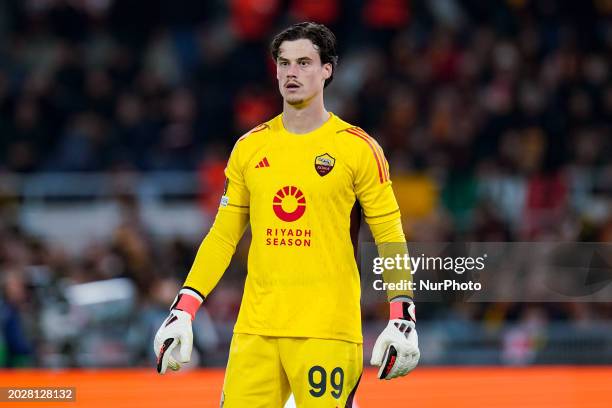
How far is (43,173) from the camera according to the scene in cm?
1483

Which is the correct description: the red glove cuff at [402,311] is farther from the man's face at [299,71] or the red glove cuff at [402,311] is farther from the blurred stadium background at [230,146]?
the blurred stadium background at [230,146]

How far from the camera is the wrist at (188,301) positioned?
5559 millimetres

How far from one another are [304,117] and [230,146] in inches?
356

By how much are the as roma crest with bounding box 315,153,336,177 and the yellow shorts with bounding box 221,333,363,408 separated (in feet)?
2.16

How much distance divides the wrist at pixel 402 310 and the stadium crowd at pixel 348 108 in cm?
601

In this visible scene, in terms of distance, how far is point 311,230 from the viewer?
5402mm

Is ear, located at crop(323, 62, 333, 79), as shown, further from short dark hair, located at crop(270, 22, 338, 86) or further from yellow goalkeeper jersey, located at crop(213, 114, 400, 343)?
yellow goalkeeper jersey, located at crop(213, 114, 400, 343)

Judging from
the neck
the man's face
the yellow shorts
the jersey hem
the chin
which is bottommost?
the yellow shorts

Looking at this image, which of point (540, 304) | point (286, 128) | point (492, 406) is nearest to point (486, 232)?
point (540, 304)

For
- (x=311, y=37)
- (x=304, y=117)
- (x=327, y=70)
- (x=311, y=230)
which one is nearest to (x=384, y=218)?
(x=311, y=230)

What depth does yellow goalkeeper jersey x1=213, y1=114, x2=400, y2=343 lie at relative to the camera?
5.40 m

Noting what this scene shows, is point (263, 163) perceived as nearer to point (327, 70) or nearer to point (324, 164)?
point (324, 164)

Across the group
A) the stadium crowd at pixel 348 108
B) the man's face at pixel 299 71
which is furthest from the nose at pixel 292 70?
the stadium crowd at pixel 348 108

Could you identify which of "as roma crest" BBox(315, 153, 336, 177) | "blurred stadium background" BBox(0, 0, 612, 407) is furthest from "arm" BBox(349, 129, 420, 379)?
"blurred stadium background" BBox(0, 0, 612, 407)
